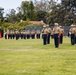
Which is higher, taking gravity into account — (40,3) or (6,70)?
(40,3)

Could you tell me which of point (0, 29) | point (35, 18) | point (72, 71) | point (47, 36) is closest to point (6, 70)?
point (72, 71)

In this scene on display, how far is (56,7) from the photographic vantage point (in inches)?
3413

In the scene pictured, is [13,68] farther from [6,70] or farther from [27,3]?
[27,3]

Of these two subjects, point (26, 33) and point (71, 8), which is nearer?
point (26, 33)

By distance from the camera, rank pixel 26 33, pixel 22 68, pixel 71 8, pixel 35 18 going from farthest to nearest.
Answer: pixel 35 18 < pixel 71 8 < pixel 26 33 < pixel 22 68

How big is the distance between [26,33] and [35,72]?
56.7m

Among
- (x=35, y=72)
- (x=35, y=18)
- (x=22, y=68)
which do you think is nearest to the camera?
(x=35, y=72)

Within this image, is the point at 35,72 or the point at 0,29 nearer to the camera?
the point at 35,72

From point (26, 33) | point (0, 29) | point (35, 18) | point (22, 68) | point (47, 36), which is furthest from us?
point (35, 18)

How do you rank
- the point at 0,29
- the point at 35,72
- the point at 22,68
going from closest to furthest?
the point at 35,72 → the point at 22,68 → the point at 0,29

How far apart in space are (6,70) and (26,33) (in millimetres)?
56156

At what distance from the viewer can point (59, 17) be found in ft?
279

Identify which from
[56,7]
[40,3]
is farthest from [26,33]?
[40,3]

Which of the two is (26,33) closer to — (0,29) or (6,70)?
(0,29)
